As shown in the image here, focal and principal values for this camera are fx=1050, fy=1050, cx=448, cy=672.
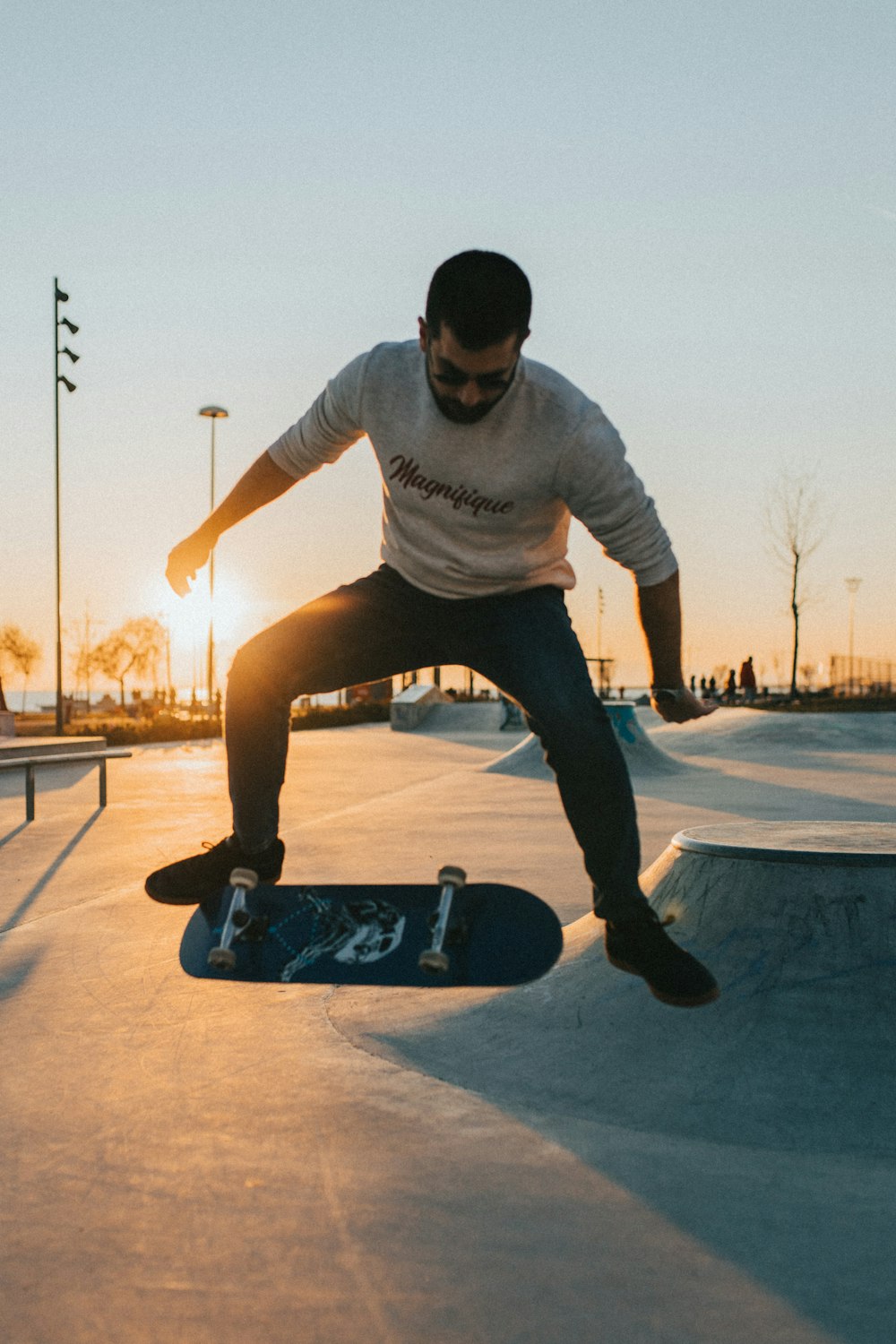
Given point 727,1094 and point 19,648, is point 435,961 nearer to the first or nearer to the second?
point 727,1094

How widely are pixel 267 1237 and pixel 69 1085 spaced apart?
1302 mm

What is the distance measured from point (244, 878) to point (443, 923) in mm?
630

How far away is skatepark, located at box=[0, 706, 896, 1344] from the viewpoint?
224 centimetres

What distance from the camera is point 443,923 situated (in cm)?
323

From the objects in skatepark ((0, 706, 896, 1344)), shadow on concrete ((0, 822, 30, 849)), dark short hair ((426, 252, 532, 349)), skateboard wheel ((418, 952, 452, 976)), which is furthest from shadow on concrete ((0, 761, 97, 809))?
dark short hair ((426, 252, 532, 349))

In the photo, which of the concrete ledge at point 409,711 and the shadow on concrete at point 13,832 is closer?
the shadow on concrete at point 13,832

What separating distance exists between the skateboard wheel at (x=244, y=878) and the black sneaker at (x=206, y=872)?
11 cm

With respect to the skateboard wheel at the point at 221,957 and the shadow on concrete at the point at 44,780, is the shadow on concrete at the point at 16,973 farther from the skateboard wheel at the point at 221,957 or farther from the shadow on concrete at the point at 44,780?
the shadow on concrete at the point at 44,780

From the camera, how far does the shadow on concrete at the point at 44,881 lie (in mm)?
6172

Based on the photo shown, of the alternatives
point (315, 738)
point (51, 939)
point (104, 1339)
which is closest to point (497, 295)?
point (104, 1339)

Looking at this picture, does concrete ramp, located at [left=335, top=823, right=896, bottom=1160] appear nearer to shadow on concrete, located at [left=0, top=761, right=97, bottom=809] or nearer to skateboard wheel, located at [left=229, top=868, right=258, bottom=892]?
skateboard wheel, located at [left=229, top=868, right=258, bottom=892]

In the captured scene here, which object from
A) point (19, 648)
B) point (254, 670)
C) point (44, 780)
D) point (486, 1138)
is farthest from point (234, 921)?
point (19, 648)

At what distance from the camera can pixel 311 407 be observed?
3234 mm

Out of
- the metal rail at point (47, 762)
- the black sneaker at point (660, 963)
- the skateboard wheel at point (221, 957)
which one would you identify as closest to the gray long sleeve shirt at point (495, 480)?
the black sneaker at point (660, 963)
